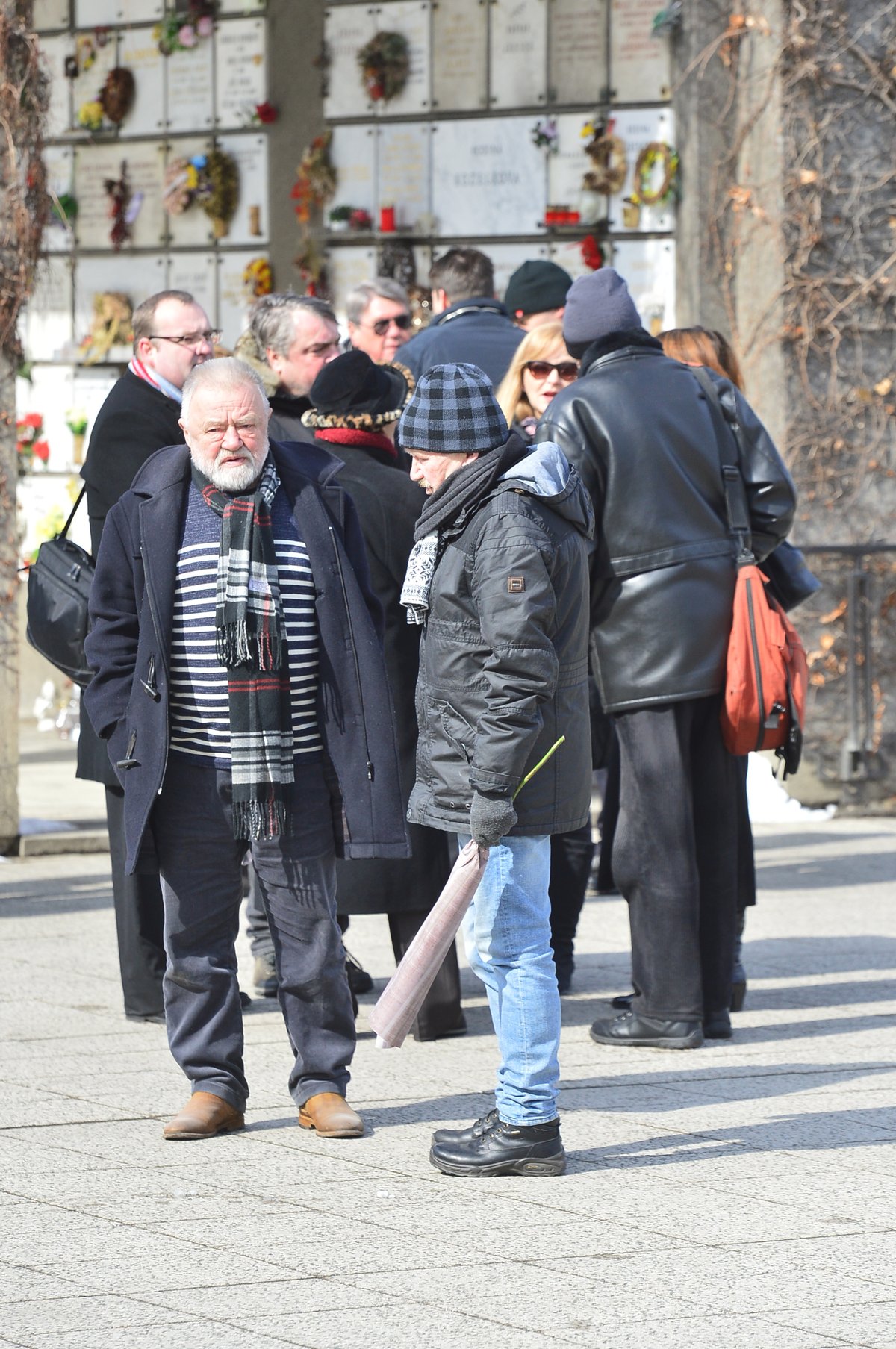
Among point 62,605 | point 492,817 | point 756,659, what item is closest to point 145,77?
point 62,605

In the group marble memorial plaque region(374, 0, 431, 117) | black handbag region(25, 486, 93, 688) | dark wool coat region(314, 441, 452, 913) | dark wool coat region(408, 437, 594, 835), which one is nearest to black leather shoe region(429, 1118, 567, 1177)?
dark wool coat region(408, 437, 594, 835)

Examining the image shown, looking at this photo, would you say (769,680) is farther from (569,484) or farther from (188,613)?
(188,613)

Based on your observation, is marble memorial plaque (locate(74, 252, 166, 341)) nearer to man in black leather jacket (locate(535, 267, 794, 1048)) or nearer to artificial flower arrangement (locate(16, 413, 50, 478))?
artificial flower arrangement (locate(16, 413, 50, 478))

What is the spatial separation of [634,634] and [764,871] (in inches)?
119

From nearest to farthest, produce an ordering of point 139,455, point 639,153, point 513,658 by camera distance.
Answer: point 513,658 < point 139,455 < point 639,153

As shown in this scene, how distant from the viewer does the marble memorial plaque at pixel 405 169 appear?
10906 mm

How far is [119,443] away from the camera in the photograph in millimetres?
5852

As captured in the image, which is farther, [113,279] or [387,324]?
[113,279]

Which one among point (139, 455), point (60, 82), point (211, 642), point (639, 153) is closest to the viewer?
point (211, 642)

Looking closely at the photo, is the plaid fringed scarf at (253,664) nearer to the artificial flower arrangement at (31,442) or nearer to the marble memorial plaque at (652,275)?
the marble memorial plaque at (652,275)

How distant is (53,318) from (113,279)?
1.45 feet

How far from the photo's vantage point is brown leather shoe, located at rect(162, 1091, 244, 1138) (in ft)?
15.4

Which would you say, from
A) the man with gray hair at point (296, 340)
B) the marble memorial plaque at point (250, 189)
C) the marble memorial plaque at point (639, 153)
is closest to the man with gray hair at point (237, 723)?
the man with gray hair at point (296, 340)

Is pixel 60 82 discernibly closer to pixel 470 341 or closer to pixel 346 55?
pixel 346 55
